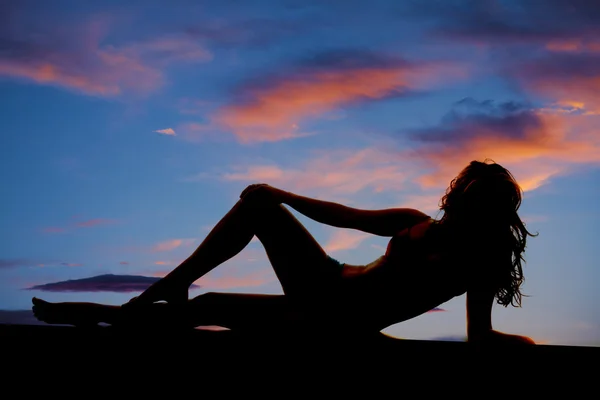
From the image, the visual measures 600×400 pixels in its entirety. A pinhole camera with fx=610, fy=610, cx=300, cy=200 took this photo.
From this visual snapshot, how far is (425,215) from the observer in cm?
286

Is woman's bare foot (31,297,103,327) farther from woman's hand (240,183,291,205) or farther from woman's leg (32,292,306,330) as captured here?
woman's hand (240,183,291,205)

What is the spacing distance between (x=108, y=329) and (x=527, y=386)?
1774 millimetres

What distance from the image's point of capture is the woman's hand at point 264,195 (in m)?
2.79

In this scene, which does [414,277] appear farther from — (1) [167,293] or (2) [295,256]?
(1) [167,293]

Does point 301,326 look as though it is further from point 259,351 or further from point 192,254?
point 192,254

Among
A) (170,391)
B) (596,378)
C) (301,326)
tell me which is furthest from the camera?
(301,326)

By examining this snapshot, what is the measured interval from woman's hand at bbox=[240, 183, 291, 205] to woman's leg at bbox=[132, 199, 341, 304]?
0.03m

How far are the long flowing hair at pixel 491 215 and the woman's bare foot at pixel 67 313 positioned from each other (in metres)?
1.65

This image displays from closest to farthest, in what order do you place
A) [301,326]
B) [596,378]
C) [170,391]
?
[596,378]
[170,391]
[301,326]

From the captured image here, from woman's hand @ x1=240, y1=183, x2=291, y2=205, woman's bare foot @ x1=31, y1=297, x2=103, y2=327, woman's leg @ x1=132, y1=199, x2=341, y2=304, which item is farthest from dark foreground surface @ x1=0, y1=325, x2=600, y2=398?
woman's hand @ x1=240, y1=183, x2=291, y2=205

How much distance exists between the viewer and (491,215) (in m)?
2.80

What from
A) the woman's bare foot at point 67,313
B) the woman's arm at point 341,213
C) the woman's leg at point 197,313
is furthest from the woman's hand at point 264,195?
the woman's bare foot at point 67,313

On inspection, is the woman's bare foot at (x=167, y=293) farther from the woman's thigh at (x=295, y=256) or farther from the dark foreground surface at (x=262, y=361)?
the woman's thigh at (x=295, y=256)

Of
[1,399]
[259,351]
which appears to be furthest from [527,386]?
[1,399]
